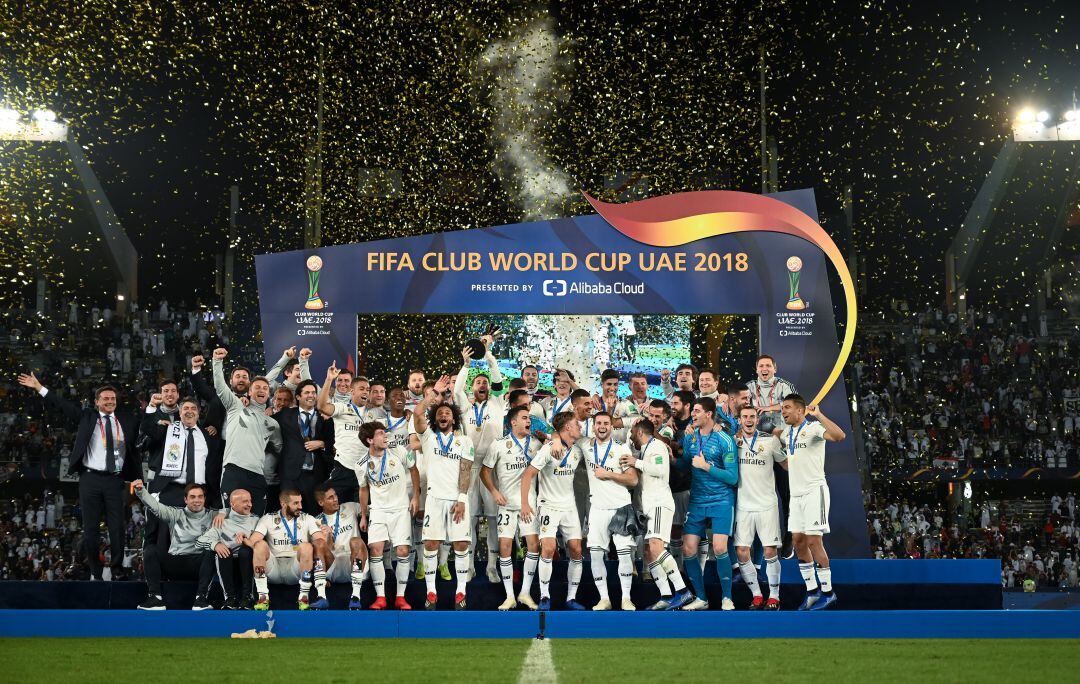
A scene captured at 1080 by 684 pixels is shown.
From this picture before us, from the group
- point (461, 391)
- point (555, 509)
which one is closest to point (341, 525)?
point (461, 391)

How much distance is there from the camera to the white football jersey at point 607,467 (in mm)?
9820

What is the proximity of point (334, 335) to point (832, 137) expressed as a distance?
15.1 meters

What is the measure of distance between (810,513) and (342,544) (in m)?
4.28

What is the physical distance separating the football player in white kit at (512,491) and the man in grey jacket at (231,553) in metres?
2.20

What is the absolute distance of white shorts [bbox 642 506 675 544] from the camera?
9.76 m

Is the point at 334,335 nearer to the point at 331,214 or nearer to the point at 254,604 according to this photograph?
the point at 254,604

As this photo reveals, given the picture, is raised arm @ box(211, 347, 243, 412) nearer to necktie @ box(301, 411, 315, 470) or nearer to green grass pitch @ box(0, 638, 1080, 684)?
necktie @ box(301, 411, 315, 470)

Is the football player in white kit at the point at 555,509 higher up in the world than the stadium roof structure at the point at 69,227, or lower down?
lower down

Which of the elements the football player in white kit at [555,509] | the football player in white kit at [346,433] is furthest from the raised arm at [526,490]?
the football player in white kit at [346,433]

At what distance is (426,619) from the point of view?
9391 millimetres

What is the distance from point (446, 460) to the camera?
9977mm

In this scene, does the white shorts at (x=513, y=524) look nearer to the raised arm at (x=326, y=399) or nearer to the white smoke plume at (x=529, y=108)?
the raised arm at (x=326, y=399)

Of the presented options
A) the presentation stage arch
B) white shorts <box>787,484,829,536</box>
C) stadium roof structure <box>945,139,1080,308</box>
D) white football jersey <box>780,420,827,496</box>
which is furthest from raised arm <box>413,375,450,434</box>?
stadium roof structure <box>945,139,1080,308</box>

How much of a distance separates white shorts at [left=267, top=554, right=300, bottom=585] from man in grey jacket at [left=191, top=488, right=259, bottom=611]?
180mm
